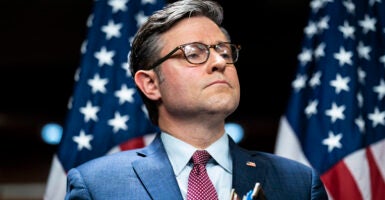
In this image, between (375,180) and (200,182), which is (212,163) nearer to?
(200,182)

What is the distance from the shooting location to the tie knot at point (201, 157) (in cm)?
154

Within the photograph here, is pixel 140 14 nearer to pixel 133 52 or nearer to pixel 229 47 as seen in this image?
pixel 133 52

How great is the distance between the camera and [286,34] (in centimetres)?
432

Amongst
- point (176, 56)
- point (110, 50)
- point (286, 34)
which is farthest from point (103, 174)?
point (286, 34)

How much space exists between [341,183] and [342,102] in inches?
13.1

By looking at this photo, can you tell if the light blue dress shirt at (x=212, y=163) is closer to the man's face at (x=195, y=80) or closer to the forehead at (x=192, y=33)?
the man's face at (x=195, y=80)

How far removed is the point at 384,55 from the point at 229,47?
0.94 meters

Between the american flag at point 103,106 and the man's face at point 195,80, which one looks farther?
the american flag at point 103,106

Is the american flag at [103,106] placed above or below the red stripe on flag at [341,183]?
above

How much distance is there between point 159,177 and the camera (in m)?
1.49

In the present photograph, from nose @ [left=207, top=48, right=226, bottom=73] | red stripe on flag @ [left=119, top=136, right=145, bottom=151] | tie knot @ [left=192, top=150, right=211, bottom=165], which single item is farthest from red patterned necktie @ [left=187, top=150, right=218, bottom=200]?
red stripe on flag @ [left=119, top=136, right=145, bottom=151]

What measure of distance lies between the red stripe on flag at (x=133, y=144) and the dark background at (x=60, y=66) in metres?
1.74

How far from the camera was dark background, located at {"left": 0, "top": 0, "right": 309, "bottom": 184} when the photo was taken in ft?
13.0

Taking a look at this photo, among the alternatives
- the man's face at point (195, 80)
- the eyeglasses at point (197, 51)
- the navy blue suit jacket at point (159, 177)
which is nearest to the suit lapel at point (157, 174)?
the navy blue suit jacket at point (159, 177)
